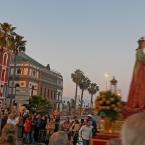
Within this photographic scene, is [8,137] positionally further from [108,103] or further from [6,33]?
[6,33]

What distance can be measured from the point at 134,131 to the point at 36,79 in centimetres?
12984

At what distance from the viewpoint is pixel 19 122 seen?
21.6 meters

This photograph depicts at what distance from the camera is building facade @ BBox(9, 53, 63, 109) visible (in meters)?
125

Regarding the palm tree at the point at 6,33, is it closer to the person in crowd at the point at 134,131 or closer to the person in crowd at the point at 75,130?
the person in crowd at the point at 75,130

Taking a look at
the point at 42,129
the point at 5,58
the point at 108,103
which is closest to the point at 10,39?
the point at 5,58

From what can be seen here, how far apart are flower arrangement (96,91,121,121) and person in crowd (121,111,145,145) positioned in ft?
28.2

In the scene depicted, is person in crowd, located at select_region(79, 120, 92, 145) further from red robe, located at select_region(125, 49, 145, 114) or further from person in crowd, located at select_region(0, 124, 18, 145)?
person in crowd, located at select_region(0, 124, 18, 145)

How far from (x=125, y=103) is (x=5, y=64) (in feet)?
264

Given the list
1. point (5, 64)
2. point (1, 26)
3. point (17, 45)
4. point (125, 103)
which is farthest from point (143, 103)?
point (5, 64)

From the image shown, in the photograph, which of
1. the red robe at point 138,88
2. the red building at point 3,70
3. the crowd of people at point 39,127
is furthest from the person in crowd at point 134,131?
the red building at point 3,70

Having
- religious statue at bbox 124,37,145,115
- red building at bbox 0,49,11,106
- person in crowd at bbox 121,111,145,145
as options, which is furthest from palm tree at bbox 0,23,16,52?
person in crowd at bbox 121,111,145,145

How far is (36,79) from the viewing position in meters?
131

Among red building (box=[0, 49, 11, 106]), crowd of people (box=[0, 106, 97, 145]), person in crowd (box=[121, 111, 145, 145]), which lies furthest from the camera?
red building (box=[0, 49, 11, 106])

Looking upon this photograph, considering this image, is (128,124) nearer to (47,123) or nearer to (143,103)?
(143,103)
